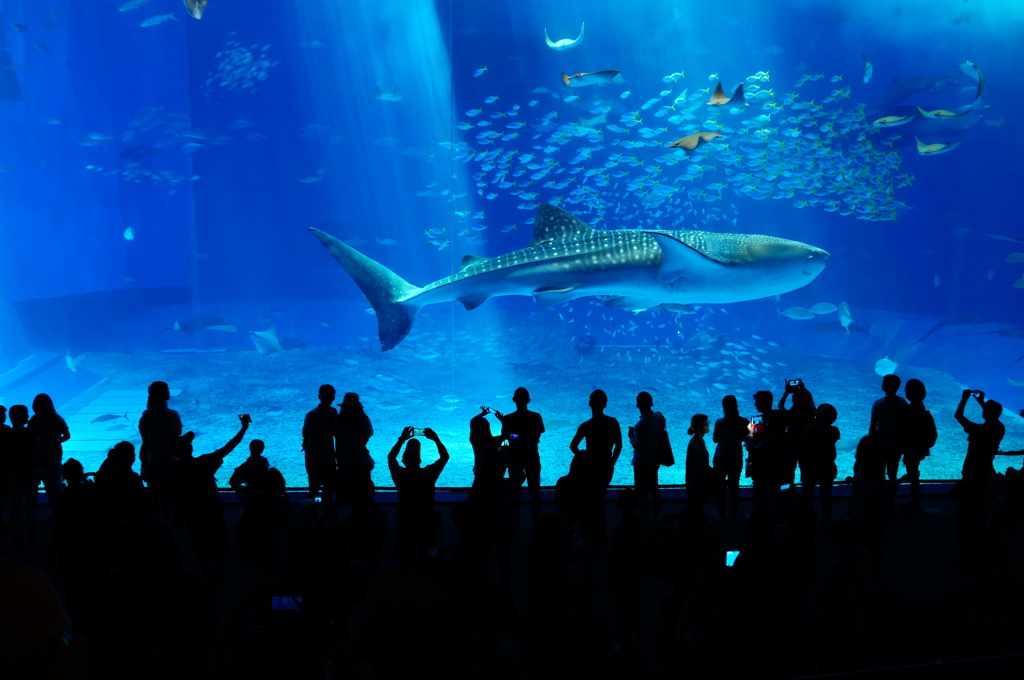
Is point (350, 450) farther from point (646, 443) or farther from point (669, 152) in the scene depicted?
point (669, 152)

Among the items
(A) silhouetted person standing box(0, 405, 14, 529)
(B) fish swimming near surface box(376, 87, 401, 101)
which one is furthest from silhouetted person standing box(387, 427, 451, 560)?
(B) fish swimming near surface box(376, 87, 401, 101)

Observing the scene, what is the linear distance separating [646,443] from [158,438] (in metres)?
3.79

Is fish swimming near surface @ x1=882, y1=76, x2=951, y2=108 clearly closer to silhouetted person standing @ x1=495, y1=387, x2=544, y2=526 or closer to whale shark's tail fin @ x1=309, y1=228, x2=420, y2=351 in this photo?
whale shark's tail fin @ x1=309, y1=228, x2=420, y2=351

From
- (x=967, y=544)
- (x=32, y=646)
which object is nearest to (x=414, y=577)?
(x=32, y=646)

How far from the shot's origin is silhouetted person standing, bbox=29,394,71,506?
5039 millimetres

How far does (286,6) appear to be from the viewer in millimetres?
33875

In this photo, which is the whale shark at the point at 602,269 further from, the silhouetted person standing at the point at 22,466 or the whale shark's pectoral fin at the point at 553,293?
the silhouetted person standing at the point at 22,466

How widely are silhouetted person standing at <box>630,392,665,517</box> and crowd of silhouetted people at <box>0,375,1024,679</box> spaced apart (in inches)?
0.8

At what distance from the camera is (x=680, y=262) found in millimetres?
6973

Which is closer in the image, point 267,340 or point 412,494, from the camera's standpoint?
point 412,494

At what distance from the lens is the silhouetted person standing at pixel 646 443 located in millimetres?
5086

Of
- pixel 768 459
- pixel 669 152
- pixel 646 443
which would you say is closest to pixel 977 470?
pixel 768 459

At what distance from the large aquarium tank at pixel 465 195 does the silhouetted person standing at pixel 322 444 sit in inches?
399

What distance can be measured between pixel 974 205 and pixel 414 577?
1543 inches
